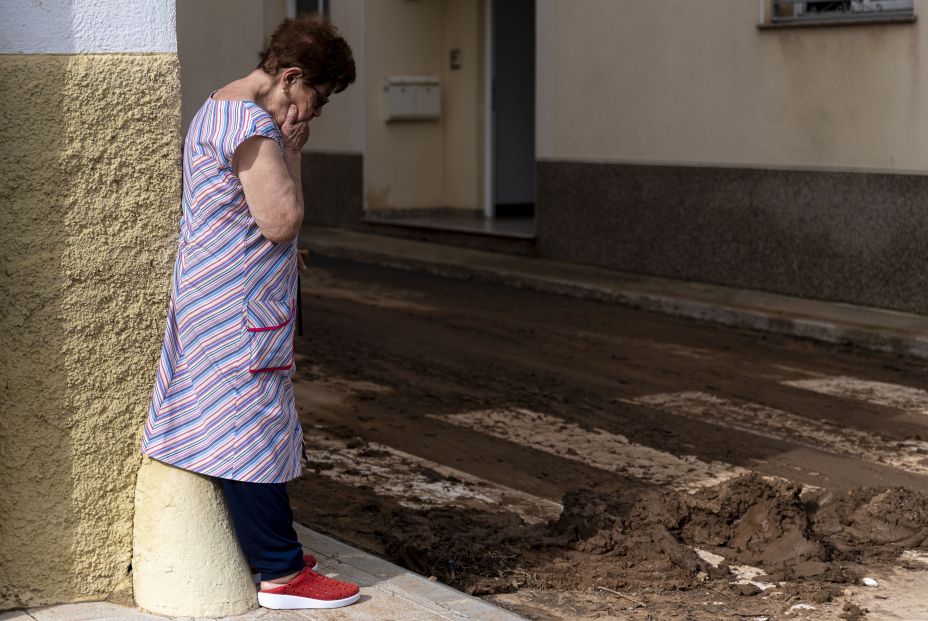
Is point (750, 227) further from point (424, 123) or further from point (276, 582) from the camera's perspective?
point (276, 582)

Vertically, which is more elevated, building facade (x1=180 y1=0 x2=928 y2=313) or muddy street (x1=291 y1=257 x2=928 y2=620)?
building facade (x1=180 y1=0 x2=928 y2=313)

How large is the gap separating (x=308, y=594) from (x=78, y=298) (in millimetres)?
1164

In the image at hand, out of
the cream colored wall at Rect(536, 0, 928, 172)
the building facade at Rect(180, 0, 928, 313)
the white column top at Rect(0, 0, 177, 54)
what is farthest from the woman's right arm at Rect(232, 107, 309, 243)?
the cream colored wall at Rect(536, 0, 928, 172)

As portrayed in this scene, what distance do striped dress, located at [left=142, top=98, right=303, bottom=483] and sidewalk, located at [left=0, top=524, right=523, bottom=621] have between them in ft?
1.50

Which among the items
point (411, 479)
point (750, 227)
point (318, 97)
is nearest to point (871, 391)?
point (411, 479)

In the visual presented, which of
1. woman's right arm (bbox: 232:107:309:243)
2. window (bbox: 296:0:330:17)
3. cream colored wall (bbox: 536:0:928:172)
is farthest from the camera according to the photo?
window (bbox: 296:0:330:17)

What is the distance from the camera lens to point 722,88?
525 inches

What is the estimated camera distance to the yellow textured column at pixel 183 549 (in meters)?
4.52

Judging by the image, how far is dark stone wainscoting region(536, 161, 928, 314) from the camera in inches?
461

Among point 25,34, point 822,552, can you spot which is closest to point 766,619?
point 822,552

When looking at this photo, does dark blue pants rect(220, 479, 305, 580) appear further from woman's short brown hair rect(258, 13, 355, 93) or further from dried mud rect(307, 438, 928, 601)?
woman's short brown hair rect(258, 13, 355, 93)

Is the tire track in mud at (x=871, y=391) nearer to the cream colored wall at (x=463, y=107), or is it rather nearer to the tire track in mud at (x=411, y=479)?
the tire track in mud at (x=411, y=479)

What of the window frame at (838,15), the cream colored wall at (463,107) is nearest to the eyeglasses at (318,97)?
the window frame at (838,15)

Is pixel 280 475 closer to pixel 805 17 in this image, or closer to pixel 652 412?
pixel 652 412
